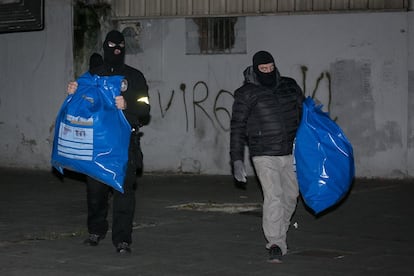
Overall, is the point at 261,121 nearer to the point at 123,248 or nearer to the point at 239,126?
the point at 239,126

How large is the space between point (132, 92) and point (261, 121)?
1.29 metres

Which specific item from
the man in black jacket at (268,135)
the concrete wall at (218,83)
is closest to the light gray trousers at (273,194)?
the man in black jacket at (268,135)

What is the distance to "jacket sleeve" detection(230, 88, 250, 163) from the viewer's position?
8.20m

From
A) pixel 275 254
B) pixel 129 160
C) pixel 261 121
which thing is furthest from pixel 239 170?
pixel 129 160

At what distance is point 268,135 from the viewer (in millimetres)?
8227

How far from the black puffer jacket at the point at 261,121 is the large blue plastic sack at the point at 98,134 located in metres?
1.07

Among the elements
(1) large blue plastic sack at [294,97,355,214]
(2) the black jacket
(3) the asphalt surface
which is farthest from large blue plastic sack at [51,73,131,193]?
(1) large blue plastic sack at [294,97,355,214]

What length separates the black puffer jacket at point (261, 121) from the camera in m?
8.22

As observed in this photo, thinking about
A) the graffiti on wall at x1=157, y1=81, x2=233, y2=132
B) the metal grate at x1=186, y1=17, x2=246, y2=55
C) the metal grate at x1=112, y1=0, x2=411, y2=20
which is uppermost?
the metal grate at x1=112, y1=0, x2=411, y2=20

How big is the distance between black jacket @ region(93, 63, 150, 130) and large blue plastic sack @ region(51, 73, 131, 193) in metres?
0.09

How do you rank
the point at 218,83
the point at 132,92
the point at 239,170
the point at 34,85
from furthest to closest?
the point at 34,85 → the point at 218,83 → the point at 132,92 → the point at 239,170

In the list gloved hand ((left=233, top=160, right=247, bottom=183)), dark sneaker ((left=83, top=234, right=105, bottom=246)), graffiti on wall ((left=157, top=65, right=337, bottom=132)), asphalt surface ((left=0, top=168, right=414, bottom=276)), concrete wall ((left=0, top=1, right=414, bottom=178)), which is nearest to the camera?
asphalt surface ((left=0, top=168, right=414, bottom=276))

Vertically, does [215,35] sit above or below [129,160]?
above

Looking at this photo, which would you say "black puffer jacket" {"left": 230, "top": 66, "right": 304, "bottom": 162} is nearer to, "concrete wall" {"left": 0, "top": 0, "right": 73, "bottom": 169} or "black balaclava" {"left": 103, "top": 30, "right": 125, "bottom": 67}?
"black balaclava" {"left": 103, "top": 30, "right": 125, "bottom": 67}
